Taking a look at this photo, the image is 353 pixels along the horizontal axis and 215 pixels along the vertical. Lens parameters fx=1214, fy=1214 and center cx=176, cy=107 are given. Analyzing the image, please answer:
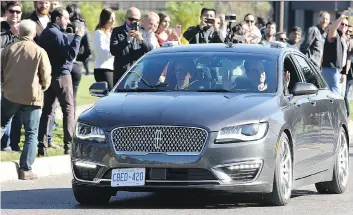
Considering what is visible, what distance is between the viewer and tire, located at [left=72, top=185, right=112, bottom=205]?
35.1 feet

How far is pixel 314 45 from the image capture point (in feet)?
70.0

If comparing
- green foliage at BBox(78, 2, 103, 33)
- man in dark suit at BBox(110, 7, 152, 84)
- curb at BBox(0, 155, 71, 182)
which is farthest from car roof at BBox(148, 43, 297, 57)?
green foliage at BBox(78, 2, 103, 33)

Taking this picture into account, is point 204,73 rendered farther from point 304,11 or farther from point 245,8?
point 304,11

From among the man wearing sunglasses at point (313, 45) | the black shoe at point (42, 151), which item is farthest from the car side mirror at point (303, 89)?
the man wearing sunglasses at point (313, 45)

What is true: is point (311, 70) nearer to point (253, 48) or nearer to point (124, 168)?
point (253, 48)

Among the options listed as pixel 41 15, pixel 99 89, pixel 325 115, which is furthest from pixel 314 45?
pixel 99 89

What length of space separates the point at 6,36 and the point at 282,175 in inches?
235

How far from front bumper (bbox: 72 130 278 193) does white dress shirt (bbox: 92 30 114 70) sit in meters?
6.49

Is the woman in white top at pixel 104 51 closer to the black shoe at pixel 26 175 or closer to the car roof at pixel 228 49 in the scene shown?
the black shoe at pixel 26 175

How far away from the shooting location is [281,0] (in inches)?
1169

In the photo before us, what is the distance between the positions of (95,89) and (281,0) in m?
18.6

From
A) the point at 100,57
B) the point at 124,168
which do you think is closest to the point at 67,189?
the point at 124,168

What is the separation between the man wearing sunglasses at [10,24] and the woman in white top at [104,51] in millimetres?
1551

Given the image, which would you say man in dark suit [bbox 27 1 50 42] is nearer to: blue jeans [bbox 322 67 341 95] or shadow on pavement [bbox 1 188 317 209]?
shadow on pavement [bbox 1 188 317 209]
